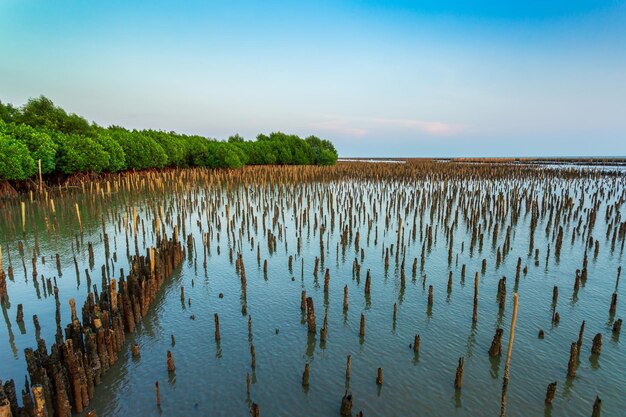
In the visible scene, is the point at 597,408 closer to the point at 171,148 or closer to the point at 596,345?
the point at 596,345

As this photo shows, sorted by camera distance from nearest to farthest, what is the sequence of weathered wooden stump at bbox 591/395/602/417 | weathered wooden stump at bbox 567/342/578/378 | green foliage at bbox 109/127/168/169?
weathered wooden stump at bbox 591/395/602/417, weathered wooden stump at bbox 567/342/578/378, green foliage at bbox 109/127/168/169

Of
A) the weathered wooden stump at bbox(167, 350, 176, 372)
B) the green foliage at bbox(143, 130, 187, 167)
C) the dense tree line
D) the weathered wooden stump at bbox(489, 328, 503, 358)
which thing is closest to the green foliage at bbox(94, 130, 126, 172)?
the dense tree line

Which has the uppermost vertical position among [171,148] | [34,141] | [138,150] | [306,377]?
[171,148]

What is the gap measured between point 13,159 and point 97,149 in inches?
323

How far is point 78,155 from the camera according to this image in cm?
2758

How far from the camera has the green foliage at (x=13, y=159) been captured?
821 inches

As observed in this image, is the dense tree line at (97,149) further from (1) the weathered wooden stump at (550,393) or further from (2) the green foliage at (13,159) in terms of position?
(1) the weathered wooden stump at (550,393)

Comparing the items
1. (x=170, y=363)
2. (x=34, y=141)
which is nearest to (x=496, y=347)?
(x=170, y=363)

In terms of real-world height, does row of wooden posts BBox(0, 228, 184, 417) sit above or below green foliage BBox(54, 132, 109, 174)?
below

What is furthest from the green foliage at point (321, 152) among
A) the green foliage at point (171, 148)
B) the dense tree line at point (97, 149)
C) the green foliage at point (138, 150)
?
the green foliage at point (138, 150)

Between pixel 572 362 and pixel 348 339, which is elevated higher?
pixel 572 362

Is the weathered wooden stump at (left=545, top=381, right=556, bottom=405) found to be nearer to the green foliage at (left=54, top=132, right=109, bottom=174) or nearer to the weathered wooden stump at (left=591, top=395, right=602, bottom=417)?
the weathered wooden stump at (left=591, top=395, right=602, bottom=417)

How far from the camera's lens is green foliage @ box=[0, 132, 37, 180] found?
68.4ft

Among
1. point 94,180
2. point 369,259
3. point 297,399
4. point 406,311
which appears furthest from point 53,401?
point 94,180
